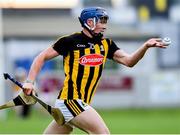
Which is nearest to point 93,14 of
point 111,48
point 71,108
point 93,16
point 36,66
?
point 93,16

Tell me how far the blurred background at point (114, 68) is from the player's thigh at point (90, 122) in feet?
33.9

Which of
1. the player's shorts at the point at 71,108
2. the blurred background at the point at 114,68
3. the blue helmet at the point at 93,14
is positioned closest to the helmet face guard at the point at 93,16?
the blue helmet at the point at 93,14

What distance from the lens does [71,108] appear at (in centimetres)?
1267

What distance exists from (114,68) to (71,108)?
2661 cm

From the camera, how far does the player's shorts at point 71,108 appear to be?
41.4ft

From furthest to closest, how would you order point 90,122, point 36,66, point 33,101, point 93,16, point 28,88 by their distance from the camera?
point 33,101 → point 93,16 → point 36,66 → point 28,88 → point 90,122

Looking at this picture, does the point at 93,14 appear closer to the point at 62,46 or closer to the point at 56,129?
the point at 62,46

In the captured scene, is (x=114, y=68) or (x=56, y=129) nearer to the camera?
(x=56, y=129)

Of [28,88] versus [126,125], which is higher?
[28,88]

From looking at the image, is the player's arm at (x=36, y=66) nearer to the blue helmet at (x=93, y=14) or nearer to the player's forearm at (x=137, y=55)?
the blue helmet at (x=93, y=14)

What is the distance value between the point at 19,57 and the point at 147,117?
10.5 m

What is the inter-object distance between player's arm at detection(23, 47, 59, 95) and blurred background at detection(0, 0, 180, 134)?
399 inches

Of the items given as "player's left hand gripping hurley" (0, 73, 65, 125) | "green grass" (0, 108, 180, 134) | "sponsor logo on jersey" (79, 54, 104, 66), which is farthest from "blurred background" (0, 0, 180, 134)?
"sponsor logo on jersey" (79, 54, 104, 66)

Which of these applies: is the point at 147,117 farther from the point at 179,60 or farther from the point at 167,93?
the point at 179,60
